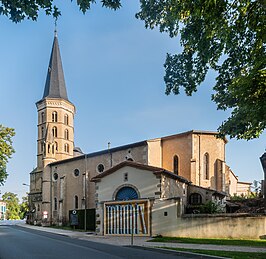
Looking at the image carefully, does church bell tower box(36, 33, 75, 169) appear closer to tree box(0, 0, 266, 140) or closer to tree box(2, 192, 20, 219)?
tree box(0, 0, 266, 140)

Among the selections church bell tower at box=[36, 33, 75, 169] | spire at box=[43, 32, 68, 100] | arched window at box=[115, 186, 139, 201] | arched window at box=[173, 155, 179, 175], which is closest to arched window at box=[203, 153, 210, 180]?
arched window at box=[173, 155, 179, 175]

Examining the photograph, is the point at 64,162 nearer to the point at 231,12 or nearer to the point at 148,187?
the point at 148,187

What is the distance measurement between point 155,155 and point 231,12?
2560 cm

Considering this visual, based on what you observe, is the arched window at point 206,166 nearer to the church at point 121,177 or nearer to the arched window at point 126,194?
the church at point 121,177

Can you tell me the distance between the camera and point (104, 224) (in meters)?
26.6

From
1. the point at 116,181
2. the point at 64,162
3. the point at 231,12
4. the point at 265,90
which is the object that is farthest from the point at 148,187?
the point at 64,162

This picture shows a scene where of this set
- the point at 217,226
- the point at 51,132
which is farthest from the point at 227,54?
the point at 51,132

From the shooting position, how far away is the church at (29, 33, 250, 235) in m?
24.9

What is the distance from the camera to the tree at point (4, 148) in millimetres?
32188

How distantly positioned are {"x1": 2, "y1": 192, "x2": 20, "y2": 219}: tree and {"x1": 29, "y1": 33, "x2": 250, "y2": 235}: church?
67191 mm

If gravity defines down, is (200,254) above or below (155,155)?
below

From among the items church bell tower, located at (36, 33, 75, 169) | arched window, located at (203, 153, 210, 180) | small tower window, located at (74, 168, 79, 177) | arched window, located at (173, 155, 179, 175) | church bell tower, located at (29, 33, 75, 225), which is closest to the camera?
arched window, located at (203, 153, 210, 180)

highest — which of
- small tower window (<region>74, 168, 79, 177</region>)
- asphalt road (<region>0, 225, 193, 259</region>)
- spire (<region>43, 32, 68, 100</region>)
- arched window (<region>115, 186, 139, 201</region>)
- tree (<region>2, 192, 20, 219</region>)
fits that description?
spire (<region>43, 32, 68, 100</region>)

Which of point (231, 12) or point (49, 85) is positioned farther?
point (49, 85)
